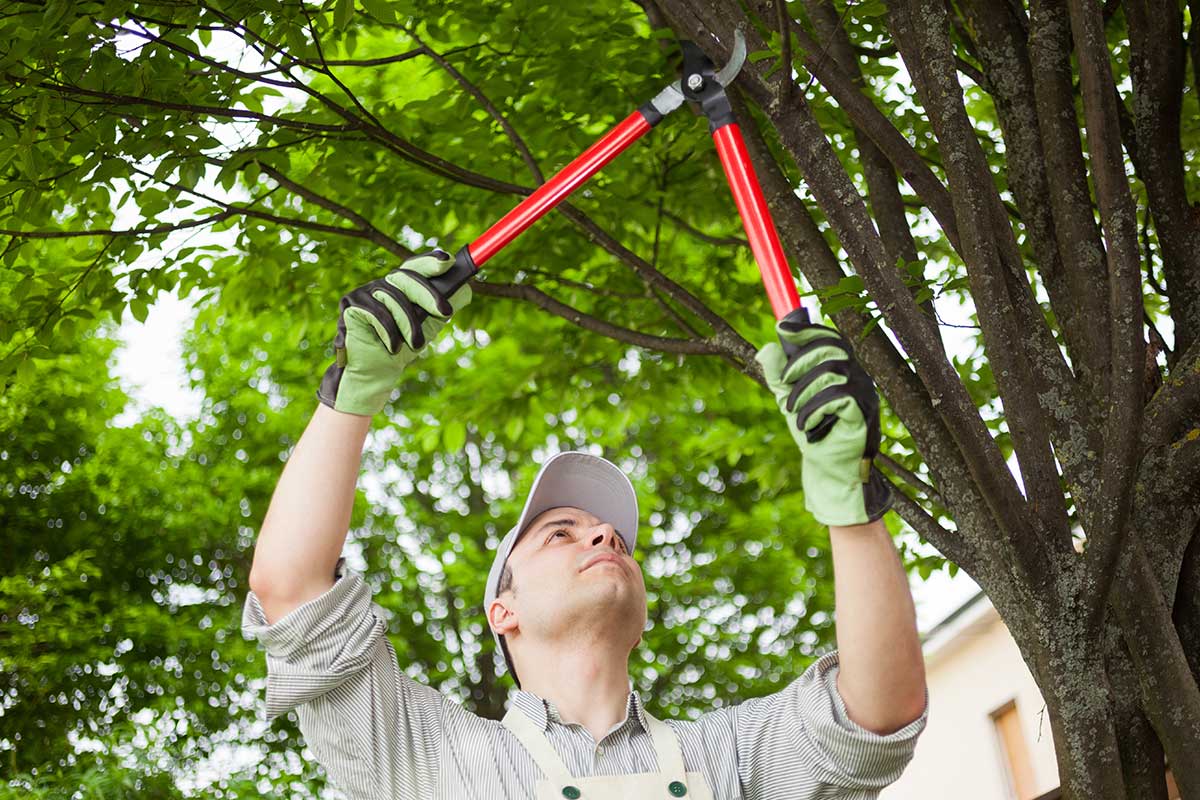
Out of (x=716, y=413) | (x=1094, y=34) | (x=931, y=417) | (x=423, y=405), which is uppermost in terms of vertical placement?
(x=423, y=405)

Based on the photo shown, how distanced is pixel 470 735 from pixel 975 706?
1076 cm

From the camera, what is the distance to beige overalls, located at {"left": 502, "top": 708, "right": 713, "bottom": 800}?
7.62 feet

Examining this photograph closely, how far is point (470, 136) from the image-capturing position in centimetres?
492

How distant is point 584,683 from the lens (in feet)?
8.39

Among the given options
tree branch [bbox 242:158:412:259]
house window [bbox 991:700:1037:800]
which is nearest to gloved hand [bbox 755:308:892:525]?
tree branch [bbox 242:158:412:259]

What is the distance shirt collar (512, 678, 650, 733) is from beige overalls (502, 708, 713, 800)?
0.04 metres

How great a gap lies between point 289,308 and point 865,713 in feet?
13.4

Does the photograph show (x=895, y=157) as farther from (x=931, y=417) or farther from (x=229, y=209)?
(x=229, y=209)

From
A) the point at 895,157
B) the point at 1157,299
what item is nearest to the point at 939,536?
the point at 895,157

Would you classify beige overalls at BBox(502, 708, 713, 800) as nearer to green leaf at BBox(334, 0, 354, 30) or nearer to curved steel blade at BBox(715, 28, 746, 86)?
curved steel blade at BBox(715, 28, 746, 86)

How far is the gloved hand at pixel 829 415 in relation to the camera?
1950 mm

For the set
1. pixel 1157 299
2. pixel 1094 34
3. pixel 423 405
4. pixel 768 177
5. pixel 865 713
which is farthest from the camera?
pixel 423 405

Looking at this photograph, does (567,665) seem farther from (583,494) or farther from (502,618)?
(583,494)

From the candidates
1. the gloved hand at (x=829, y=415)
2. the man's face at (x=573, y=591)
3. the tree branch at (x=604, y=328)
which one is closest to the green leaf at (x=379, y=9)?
the tree branch at (x=604, y=328)
